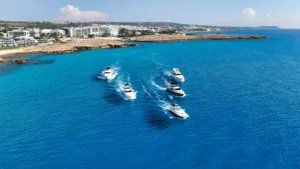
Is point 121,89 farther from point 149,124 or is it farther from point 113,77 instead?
point 149,124

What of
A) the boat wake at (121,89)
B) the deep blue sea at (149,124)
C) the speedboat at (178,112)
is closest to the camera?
the deep blue sea at (149,124)

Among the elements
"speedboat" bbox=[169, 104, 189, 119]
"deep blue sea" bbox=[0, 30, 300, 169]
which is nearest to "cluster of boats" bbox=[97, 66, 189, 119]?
"speedboat" bbox=[169, 104, 189, 119]

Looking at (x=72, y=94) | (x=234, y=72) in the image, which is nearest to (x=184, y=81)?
(x=234, y=72)

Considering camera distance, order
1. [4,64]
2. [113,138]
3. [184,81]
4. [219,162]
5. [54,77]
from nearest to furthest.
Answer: [219,162], [113,138], [184,81], [54,77], [4,64]

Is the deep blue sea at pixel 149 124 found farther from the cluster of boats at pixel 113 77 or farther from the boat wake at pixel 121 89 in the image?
the cluster of boats at pixel 113 77

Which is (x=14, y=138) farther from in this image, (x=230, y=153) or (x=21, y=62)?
(x=21, y=62)

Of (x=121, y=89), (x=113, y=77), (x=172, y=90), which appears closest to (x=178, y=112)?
(x=172, y=90)

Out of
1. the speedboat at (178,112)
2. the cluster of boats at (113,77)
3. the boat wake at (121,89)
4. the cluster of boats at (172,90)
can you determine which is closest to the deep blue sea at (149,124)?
the boat wake at (121,89)

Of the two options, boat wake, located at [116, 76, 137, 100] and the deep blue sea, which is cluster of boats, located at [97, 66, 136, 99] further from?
the deep blue sea

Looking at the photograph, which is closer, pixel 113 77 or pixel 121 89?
pixel 121 89
